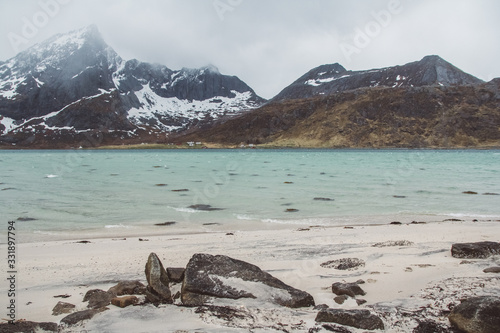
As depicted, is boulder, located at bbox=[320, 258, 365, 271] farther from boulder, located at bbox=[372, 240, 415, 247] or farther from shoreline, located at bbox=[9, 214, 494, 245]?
shoreline, located at bbox=[9, 214, 494, 245]

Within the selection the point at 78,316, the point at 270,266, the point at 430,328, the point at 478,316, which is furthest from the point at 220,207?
the point at 478,316

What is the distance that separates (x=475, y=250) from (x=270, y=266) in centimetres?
458

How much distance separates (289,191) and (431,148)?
519ft

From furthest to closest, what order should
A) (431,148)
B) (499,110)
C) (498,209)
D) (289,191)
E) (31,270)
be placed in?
(499,110) < (431,148) < (289,191) < (498,209) < (31,270)

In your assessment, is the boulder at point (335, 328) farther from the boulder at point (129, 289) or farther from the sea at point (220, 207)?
the sea at point (220, 207)

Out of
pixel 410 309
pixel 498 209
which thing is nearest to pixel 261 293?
pixel 410 309

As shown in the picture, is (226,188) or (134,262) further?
(226,188)

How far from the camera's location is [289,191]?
27.3m

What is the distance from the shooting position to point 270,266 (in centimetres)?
800

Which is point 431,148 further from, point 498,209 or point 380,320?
point 380,320

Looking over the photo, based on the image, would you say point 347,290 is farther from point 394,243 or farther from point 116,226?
point 116,226

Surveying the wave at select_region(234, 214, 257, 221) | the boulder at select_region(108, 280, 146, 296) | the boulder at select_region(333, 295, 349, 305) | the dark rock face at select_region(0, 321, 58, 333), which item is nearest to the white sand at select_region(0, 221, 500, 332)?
the boulder at select_region(333, 295, 349, 305)

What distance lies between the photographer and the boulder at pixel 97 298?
5.57 m

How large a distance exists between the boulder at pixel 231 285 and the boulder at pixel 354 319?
702 mm
